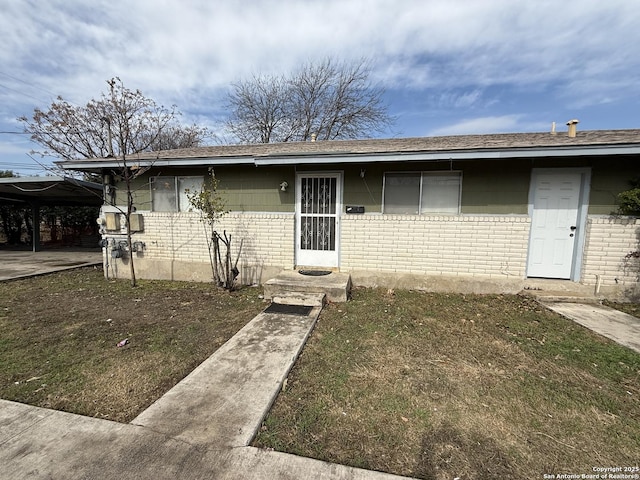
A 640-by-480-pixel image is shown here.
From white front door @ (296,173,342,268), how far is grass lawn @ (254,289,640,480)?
240cm

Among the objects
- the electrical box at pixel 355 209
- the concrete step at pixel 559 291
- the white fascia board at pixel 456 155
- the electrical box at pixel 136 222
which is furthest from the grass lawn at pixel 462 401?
the electrical box at pixel 136 222

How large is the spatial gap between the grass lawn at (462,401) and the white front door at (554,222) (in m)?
1.76

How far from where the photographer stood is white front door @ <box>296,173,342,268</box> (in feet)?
21.0

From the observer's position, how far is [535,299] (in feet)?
17.6

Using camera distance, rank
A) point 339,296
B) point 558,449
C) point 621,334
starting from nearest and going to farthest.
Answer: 1. point 558,449
2. point 621,334
3. point 339,296

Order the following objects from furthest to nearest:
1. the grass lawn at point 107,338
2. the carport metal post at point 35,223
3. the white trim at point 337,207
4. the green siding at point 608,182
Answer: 1. the carport metal post at point 35,223
2. the white trim at point 337,207
3. the green siding at point 608,182
4. the grass lawn at point 107,338

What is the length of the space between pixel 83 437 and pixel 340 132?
19.3 m

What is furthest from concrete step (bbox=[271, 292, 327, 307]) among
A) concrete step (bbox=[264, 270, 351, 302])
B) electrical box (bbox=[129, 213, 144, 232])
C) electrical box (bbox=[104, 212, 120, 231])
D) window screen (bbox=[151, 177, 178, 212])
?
electrical box (bbox=[104, 212, 120, 231])

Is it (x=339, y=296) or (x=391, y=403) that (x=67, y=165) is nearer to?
(x=339, y=296)

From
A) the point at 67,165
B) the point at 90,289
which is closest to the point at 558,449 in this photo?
the point at 90,289

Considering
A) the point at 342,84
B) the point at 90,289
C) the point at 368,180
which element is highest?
the point at 342,84

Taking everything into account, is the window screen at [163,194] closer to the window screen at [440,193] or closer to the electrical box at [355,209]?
the electrical box at [355,209]

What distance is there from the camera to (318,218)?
6496 mm

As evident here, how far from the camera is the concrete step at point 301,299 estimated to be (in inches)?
201
